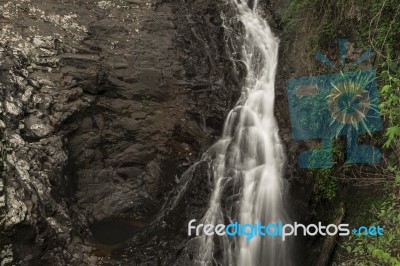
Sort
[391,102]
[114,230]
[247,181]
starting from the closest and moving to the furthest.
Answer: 1. [391,102]
2. [114,230]
3. [247,181]

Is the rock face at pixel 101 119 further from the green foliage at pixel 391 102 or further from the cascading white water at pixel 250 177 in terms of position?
the green foliage at pixel 391 102

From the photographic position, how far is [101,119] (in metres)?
7.87

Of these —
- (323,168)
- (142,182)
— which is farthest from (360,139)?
(142,182)

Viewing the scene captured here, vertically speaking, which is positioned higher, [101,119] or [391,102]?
[101,119]

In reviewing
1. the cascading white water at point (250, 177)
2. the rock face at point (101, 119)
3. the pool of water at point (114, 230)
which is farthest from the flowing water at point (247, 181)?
the pool of water at point (114, 230)

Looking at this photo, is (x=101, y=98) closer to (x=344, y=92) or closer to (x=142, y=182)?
(x=142, y=182)

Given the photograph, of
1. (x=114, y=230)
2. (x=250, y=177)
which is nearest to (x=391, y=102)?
(x=250, y=177)

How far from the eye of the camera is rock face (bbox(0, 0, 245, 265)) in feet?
20.8

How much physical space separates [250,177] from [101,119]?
10.4 ft

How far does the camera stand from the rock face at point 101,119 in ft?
20.8

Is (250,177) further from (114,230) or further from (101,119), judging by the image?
(101,119)

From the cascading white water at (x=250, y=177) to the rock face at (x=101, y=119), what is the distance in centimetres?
27

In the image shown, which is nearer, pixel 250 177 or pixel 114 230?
pixel 114 230

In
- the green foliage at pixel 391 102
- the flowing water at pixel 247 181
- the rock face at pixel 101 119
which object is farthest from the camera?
the flowing water at pixel 247 181
